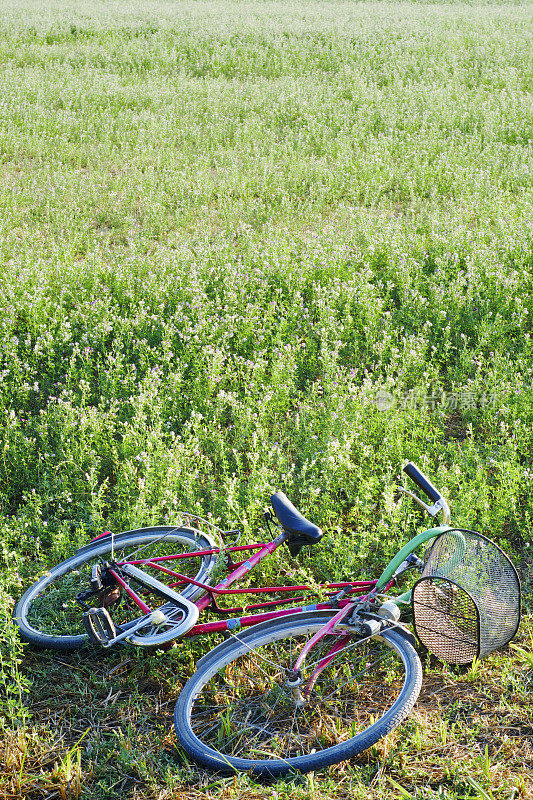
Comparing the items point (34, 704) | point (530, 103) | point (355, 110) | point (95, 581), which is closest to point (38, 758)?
point (34, 704)

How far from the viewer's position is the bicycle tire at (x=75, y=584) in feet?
14.2

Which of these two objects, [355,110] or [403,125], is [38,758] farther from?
[355,110]

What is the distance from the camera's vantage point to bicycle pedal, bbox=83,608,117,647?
3.82m

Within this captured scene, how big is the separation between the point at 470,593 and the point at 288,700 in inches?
50.8

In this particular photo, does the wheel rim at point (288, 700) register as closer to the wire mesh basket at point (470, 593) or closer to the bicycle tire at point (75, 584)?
the wire mesh basket at point (470, 593)

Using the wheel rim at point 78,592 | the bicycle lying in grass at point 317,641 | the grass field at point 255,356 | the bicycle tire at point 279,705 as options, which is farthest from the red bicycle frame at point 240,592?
the grass field at point 255,356

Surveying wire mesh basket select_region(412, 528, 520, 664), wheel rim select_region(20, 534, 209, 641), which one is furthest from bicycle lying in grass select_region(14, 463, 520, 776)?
wheel rim select_region(20, 534, 209, 641)

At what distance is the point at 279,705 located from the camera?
13.0 feet

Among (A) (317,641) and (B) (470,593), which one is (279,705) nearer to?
(A) (317,641)

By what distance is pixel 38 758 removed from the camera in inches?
145

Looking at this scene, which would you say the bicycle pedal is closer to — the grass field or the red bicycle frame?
the red bicycle frame

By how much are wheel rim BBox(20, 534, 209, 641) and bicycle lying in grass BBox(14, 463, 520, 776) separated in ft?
0.54

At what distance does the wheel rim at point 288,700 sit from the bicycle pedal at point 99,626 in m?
0.64

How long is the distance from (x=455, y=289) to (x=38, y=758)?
6.68 m
